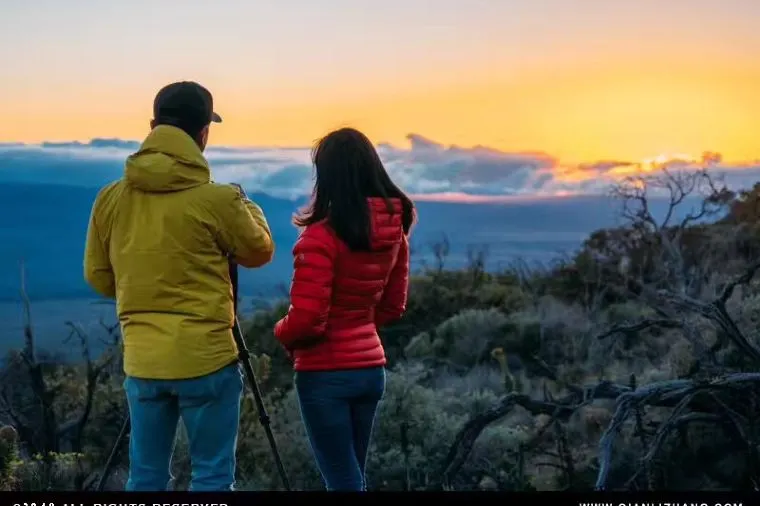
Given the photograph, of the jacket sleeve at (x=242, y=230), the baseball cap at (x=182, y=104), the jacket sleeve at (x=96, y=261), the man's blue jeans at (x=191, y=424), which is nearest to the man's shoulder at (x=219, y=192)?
the jacket sleeve at (x=242, y=230)

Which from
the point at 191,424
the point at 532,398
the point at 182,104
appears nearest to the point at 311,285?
the point at 191,424

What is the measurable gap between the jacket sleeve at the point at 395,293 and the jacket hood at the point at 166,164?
0.71 m

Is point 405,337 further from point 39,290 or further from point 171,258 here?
point 171,258

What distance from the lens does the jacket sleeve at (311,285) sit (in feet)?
10.8

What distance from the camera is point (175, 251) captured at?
3.22 meters

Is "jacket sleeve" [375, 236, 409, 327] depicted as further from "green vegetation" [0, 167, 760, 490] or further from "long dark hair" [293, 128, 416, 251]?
"green vegetation" [0, 167, 760, 490]

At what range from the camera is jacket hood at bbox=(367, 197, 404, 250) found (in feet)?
11.0

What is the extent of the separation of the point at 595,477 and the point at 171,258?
12.1 feet

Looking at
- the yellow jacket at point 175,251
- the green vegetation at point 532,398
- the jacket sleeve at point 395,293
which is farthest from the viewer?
the green vegetation at point 532,398

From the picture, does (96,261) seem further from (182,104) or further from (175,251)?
(182,104)

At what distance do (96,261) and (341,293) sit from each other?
2.47 feet

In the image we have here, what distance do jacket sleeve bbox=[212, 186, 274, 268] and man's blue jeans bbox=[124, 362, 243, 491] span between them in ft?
1.12

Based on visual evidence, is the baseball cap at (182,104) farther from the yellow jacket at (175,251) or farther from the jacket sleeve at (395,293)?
the jacket sleeve at (395,293)

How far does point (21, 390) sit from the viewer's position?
7.15m
